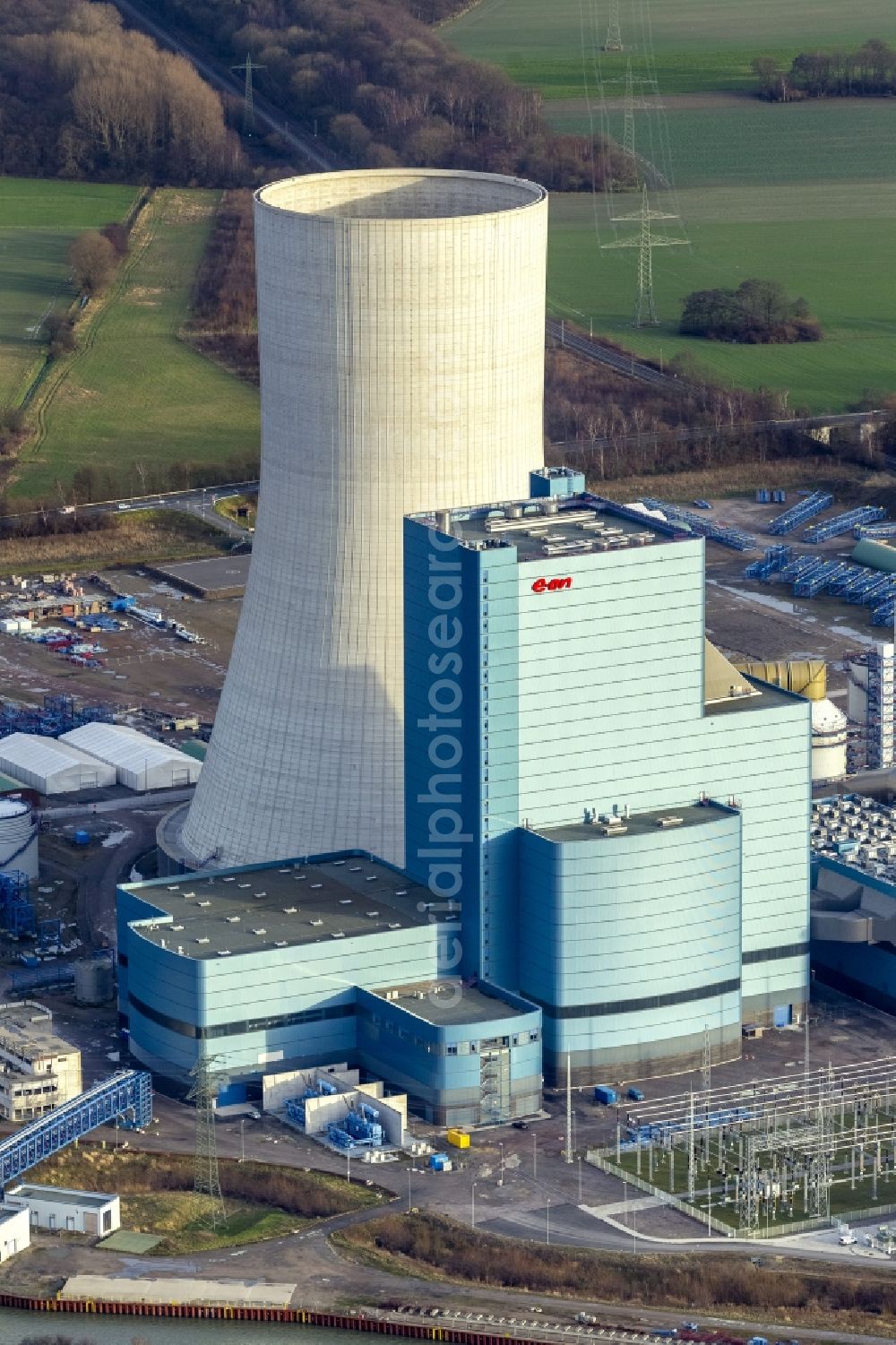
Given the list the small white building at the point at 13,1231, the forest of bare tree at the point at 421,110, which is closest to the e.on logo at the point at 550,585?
the small white building at the point at 13,1231

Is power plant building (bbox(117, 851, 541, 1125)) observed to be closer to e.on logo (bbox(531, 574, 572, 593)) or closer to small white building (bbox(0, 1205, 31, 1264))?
small white building (bbox(0, 1205, 31, 1264))

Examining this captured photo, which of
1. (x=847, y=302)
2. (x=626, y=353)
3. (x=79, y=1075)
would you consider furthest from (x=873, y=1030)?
(x=847, y=302)

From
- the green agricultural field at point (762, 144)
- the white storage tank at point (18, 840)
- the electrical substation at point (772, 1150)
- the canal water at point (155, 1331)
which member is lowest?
the canal water at point (155, 1331)

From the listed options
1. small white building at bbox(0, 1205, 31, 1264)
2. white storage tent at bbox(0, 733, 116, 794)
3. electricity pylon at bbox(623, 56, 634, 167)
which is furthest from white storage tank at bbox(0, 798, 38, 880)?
electricity pylon at bbox(623, 56, 634, 167)

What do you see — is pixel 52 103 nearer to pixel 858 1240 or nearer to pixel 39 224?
pixel 39 224

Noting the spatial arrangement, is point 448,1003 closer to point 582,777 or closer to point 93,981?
point 582,777

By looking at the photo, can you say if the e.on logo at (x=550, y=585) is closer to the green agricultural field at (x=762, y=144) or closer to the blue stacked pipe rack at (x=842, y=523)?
the blue stacked pipe rack at (x=842, y=523)

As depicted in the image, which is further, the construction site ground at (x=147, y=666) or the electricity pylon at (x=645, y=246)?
the electricity pylon at (x=645, y=246)
